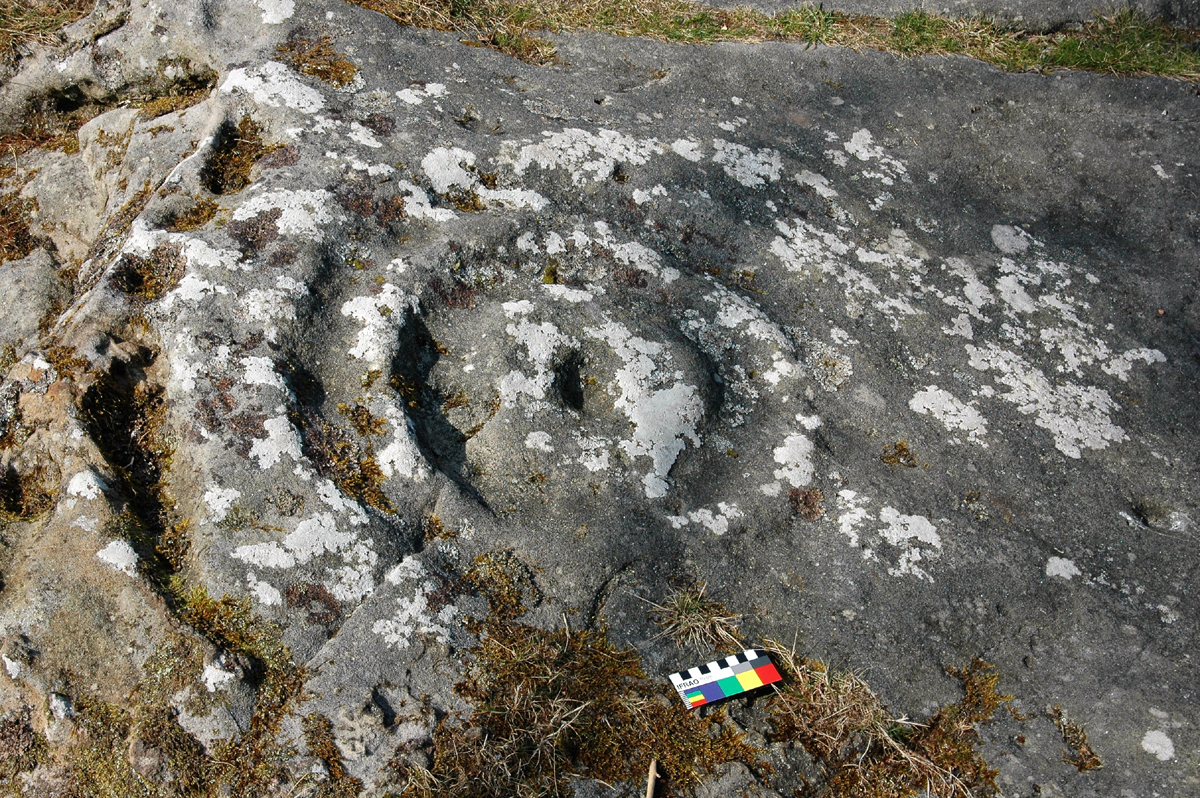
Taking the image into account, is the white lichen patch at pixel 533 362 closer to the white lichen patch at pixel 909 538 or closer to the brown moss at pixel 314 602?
the brown moss at pixel 314 602

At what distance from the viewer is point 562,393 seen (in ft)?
12.2

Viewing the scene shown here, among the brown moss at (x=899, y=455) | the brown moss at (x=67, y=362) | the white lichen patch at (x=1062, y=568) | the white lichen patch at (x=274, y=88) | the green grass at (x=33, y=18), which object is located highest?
the green grass at (x=33, y=18)

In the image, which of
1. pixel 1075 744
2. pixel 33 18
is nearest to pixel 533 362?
pixel 1075 744

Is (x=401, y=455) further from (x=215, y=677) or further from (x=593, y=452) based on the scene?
(x=215, y=677)

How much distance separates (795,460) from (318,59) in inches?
141

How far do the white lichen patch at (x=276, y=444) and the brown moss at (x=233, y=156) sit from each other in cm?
150

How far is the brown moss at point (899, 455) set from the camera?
12.6 feet

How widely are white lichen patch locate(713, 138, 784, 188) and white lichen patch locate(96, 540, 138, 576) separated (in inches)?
144

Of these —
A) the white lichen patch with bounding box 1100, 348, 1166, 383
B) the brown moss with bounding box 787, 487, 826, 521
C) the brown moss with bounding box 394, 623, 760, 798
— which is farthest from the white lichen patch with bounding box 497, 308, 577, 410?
the white lichen patch with bounding box 1100, 348, 1166, 383

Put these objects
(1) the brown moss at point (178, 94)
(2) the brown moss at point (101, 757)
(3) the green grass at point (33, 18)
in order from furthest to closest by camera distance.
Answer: (3) the green grass at point (33, 18), (1) the brown moss at point (178, 94), (2) the brown moss at point (101, 757)

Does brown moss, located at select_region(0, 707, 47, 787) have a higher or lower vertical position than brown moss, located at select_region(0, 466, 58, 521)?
lower

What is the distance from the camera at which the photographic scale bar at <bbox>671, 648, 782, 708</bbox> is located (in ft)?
10.2

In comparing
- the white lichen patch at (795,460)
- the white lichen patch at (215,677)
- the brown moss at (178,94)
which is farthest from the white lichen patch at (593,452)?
the brown moss at (178,94)

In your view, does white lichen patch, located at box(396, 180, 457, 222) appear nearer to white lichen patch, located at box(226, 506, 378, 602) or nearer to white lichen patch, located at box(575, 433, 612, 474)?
white lichen patch, located at box(575, 433, 612, 474)
